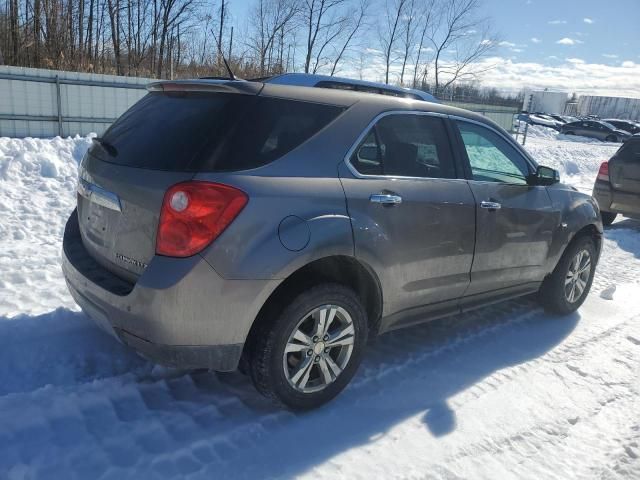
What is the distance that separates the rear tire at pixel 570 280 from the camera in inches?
185

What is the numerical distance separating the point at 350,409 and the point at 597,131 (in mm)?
38852

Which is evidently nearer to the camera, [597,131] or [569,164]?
[569,164]

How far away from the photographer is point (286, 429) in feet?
9.33

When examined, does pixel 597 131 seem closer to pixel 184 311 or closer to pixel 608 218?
pixel 608 218

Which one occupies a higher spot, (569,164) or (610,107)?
(610,107)

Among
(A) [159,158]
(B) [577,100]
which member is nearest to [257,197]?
(A) [159,158]

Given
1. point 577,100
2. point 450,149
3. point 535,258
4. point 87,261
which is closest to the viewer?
point 87,261

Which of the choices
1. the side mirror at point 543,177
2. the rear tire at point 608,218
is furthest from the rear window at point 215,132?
the rear tire at point 608,218

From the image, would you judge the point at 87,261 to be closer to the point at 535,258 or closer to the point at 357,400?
the point at 357,400

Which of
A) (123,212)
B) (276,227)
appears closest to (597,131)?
(276,227)

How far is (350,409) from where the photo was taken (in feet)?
10.1

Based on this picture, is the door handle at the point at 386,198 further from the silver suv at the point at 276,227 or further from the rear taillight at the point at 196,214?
the rear taillight at the point at 196,214

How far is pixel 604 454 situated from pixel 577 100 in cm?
8105

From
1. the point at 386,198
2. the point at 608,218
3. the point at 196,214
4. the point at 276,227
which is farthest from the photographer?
the point at 608,218
